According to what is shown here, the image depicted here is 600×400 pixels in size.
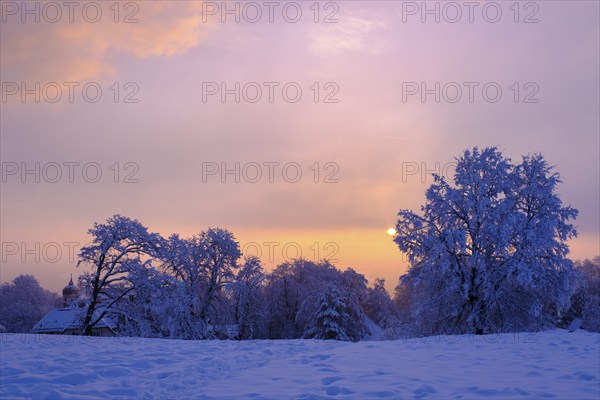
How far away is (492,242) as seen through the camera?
23391 millimetres

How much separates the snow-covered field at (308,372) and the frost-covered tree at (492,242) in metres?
9.23

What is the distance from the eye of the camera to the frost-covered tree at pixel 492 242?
23.0 m

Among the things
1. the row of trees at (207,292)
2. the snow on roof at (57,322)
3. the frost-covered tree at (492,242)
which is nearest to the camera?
the frost-covered tree at (492,242)

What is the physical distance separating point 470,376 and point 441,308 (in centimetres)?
1790

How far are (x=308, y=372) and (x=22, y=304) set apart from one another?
3101 inches

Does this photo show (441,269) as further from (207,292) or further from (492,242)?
(207,292)

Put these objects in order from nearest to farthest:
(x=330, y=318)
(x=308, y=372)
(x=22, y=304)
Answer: (x=308, y=372), (x=330, y=318), (x=22, y=304)

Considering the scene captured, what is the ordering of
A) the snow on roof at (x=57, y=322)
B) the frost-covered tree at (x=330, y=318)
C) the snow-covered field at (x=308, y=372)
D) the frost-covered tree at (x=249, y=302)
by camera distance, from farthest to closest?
the snow on roof at (x=57, y=322) < the frost-covered tree at (x=330, y=318) < the frost-covered tree at (x=249, y=302) < the snow-covered field at (x=308, y=372)

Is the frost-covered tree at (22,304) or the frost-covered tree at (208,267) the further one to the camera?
the frost-covered tree at (22,304)

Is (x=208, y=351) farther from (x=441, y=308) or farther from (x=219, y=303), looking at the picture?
(x=219, y=303)

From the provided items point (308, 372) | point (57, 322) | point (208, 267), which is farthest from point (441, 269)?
point (57, 322)

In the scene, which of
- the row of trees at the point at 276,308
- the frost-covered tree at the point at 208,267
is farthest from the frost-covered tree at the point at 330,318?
the frost-covered tree at the point at 208,267

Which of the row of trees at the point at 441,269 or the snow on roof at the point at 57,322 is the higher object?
the row of trees at the point at 441,269

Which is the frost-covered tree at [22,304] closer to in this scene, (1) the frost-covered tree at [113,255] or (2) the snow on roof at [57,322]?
(2) the snow on roof at [57,322]
